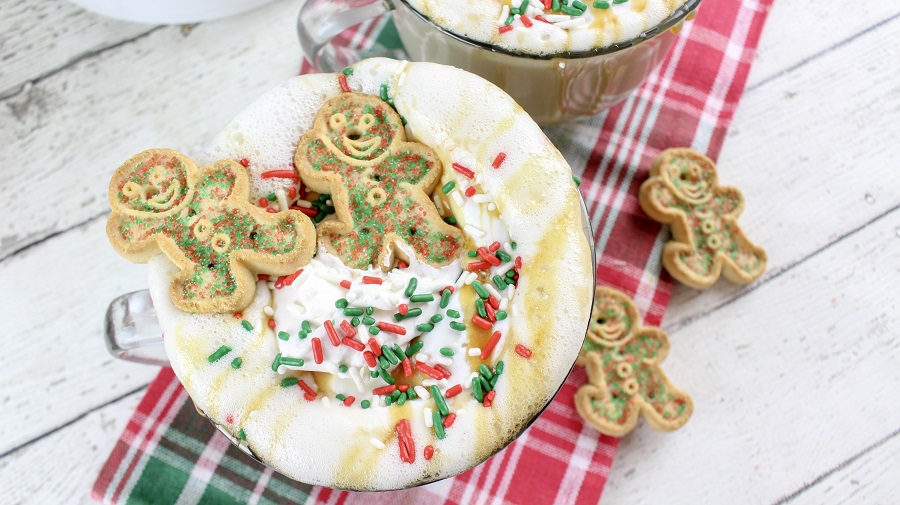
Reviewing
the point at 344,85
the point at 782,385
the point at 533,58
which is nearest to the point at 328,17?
the point at 344,85

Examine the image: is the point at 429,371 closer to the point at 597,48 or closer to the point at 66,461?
the point at 597,48

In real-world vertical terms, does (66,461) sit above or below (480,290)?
below

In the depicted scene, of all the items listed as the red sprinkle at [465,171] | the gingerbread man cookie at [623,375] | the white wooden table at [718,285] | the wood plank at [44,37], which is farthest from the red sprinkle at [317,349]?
the wood plank at [44,37]

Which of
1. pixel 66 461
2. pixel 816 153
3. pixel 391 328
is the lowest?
pixel 66 461

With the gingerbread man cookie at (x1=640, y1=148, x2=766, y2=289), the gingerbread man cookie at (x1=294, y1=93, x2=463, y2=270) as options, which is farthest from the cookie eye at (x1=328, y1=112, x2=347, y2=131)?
the gingerbread man cookie at (x1=640, y1=148, x2=766, y2=289)

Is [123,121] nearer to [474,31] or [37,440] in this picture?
[37,440]

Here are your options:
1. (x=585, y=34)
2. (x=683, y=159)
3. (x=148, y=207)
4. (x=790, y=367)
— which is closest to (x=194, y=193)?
(x=148, y=207)

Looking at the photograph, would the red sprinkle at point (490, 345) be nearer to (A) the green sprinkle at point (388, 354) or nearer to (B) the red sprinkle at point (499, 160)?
(A) the green sprinkle at point (388, 354)
